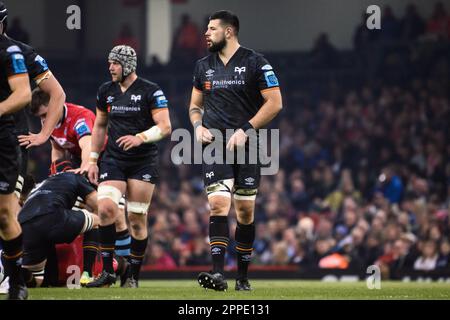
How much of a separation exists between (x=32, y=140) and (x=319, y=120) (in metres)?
14.3

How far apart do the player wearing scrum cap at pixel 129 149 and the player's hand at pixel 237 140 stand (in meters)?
1.18

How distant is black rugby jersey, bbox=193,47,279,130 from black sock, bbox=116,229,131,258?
2509mm

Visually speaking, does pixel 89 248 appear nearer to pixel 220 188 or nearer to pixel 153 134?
pixel 153 134

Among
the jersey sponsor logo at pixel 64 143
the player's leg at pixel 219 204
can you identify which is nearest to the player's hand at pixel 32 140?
the player's leg at pixel 219 204

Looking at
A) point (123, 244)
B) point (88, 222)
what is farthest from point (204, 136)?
point (123, 244)

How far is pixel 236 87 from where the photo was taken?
11.0 metres

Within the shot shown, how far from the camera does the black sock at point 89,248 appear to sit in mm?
12180

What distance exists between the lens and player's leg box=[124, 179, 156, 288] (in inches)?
464

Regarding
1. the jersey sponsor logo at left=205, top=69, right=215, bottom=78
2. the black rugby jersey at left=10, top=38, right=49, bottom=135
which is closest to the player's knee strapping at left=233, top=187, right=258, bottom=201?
the jersey sponsor logo at left=205, top=69, right=215, bottom=78

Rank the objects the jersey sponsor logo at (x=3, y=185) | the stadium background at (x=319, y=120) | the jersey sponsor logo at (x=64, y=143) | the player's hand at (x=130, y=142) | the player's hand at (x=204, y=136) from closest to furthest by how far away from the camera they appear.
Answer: the jersey sponsor logo at (x=3, y=185) → the player's hand at (x=204, y=136) → the player's hand at (x=130, y=142) → the jersey sponsor logo at (x=64, y=143) → the stadium background at (x=319, y=120)

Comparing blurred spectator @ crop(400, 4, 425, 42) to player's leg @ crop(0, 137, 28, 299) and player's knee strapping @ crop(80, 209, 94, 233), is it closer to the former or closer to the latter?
player's knee strapping @ crop(80, 209, 94, 233)

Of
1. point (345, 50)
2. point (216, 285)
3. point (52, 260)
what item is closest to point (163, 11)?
point (345, 50)

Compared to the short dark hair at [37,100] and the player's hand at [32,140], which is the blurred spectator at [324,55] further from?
the player's hand at [32,140]

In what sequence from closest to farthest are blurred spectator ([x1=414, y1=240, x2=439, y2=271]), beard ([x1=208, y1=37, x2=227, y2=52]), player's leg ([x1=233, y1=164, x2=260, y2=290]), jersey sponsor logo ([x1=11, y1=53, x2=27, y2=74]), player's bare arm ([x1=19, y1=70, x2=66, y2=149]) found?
jersey sponsor logo ([x1=11, y1=53, x2=27, y2=74])
player's bare arm ([x1=19, y1=70, x2=66, y2=149])
player's leg ([x1=233, y1=164, x2=260, y2=290])
beard ([x1=208, y1=37, x2=227, y2=52])
blurred spectator ([x1=414, y1=240, x2=439, y2=271])
